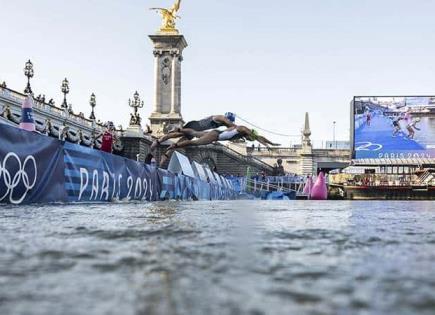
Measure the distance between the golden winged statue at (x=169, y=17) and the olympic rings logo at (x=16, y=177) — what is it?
58.5m

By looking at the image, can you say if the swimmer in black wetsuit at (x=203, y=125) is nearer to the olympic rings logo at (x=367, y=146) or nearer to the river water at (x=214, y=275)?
the river water at (x=214, y=275)

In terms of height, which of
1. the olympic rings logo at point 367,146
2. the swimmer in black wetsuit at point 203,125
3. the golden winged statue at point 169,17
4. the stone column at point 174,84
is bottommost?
the swimmer in black wetsuit at point 203,125

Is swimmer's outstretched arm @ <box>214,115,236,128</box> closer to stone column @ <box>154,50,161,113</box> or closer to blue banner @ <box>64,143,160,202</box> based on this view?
blue banner @ <box>64,143,160,202</box>

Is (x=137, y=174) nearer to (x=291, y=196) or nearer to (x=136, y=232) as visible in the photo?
(x=136, y=232)

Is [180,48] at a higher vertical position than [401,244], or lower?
higher

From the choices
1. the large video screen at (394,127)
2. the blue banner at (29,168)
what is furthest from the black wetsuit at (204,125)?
the large video screen at (394,127)

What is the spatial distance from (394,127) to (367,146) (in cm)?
318

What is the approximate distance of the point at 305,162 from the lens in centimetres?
7169

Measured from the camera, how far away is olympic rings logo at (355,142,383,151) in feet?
195

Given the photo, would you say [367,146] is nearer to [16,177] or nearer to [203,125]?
[203,125]

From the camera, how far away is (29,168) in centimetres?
860

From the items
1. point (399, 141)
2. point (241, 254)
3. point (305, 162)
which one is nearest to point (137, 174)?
point (241, 254)

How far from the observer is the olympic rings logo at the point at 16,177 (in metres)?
7.82

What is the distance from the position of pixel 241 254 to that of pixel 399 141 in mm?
59669
